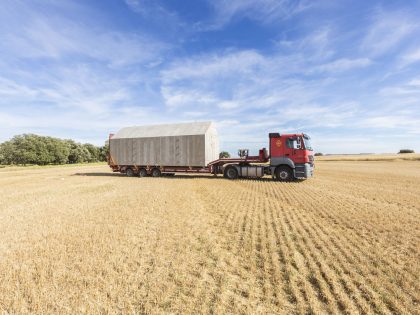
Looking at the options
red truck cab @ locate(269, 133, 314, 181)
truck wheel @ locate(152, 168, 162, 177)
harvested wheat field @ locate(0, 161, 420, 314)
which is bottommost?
harvested wheat field @ locate(0, 161, 420, 314)

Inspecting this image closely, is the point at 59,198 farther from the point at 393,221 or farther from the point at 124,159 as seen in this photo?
the point at 393,221

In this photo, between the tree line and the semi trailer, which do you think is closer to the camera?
the semi trailer

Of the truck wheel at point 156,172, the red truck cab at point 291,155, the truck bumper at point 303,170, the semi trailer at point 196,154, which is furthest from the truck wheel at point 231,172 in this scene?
the truck wheel at point 156,172

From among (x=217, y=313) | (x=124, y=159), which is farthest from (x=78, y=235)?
(x=124, y=159)

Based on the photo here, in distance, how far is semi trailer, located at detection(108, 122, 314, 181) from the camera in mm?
19641

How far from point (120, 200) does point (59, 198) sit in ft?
13.0

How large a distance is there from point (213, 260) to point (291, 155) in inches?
606

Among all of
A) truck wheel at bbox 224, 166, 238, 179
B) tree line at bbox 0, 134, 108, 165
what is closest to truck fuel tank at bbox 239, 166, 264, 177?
truck wheel at bbox 224, 166, 238, 179

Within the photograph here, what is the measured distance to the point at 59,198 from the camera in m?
14.0

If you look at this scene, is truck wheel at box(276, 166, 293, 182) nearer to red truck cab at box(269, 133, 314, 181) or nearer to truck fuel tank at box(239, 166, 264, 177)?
red truck cab at box(269, 133, 314, 181)

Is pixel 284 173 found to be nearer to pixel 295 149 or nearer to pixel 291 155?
pixel 291 155

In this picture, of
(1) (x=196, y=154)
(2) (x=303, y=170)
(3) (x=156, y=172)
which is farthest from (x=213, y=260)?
(3) (x=156, y=172)

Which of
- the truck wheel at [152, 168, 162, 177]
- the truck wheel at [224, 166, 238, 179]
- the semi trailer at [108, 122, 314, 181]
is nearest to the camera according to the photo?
the semi trailer at [108, 122, 314, 181]

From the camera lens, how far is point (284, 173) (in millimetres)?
20078
